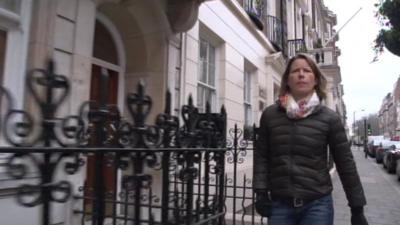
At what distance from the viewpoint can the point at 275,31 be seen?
1619 centimetres

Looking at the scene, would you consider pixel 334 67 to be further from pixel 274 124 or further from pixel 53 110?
pixel 53 110

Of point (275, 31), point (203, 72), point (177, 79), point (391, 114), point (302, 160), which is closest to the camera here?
point (302, 160)

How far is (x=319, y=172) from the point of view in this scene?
133 inches

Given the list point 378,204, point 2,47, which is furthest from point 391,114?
point 2,47

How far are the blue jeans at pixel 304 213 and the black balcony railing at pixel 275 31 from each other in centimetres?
1176

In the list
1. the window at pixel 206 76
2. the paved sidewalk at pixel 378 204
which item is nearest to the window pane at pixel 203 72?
the window at pixel 206 76

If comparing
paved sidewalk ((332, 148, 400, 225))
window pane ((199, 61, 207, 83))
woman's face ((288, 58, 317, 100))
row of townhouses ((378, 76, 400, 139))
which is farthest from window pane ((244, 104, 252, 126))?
row of townhouses ((378, 76, 400, 139))

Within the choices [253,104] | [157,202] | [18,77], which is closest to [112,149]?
[18,77]

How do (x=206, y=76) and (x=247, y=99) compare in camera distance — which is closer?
(x=206, y=76)

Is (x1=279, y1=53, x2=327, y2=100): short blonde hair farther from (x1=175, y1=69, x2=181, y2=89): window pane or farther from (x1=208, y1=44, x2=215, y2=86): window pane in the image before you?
(x1=208, y1=44, x2=215, y2=86): window pane

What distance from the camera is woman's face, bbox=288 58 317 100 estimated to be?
3.48 m

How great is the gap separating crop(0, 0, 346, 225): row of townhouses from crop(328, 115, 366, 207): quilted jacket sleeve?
98cm

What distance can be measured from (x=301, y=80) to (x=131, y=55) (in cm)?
413

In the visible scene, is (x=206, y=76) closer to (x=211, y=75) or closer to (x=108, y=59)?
(x=211, y=75)
